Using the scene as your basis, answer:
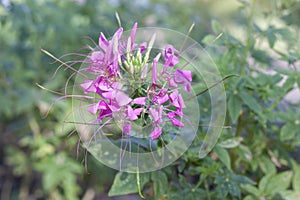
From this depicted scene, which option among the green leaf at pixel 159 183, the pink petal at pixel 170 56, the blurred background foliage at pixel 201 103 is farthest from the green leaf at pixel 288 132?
the pink petal at pixel 170 56

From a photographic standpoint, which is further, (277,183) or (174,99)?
(277,183)

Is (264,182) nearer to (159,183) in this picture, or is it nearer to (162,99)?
(159,183)

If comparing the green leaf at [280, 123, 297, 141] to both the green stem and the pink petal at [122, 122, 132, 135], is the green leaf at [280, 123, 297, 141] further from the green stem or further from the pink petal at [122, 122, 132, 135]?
the pink petal at [122, 122, 132, 135]

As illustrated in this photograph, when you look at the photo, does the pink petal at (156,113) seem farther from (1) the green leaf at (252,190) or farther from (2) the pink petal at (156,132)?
(1) the green leaf at (252,190)

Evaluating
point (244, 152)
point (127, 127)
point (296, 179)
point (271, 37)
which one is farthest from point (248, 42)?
point (127, 127)

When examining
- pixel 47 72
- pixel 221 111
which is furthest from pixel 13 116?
pixel 221 111

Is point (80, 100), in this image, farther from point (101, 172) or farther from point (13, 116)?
point (13, 116)
